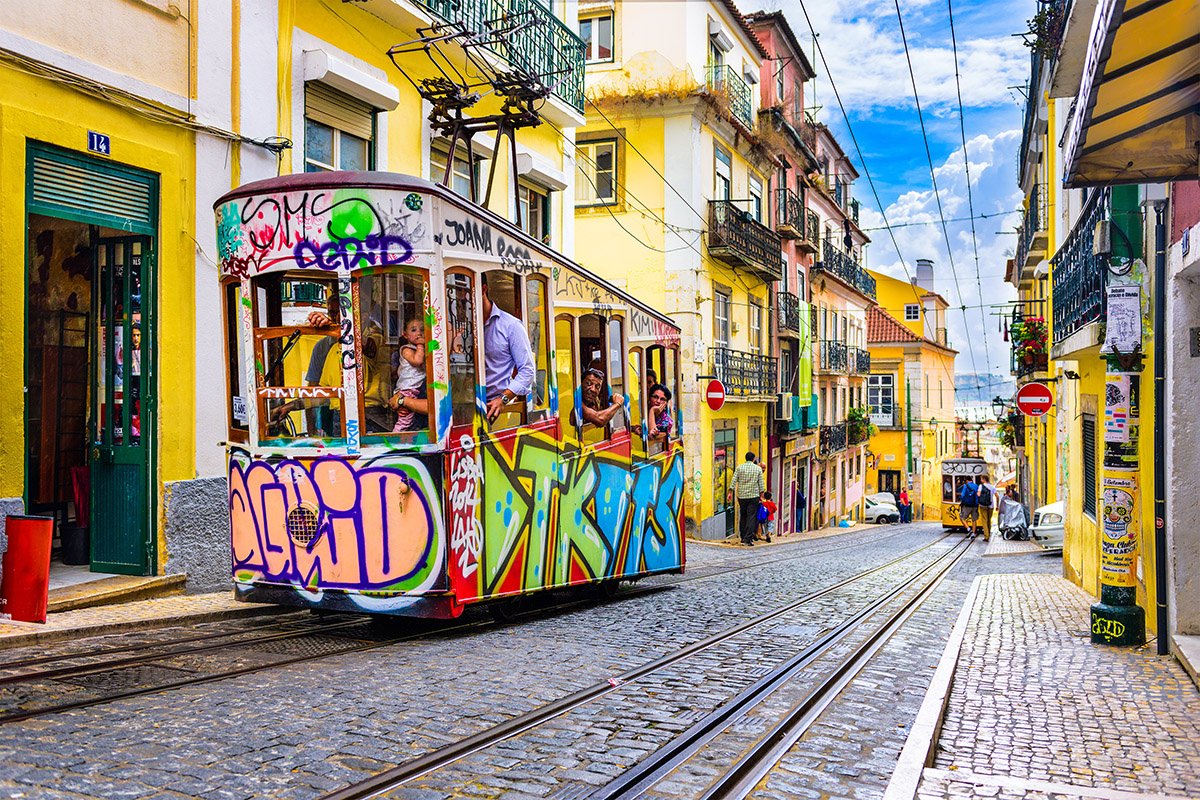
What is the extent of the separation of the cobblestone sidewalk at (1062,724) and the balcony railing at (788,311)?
24.2 metres

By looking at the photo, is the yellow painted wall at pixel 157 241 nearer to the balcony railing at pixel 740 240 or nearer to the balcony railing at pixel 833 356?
the balcony railing at pixel 740 240

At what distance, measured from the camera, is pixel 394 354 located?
771 centimetres

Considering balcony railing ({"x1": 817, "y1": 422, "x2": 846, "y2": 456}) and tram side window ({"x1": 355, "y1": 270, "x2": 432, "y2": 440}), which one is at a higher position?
tram side window ({"x1": 355, "y1": 270, "x2": 432, "y2": 440})

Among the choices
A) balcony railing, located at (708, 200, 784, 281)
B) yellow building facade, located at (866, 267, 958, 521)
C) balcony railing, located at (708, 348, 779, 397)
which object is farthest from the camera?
yellow building facade, located at (866, 267, 958, 521)

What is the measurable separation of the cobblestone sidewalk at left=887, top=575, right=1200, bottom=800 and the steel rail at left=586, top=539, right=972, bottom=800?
3.45 feet

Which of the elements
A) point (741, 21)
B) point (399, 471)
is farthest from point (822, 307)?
point (399, 471)

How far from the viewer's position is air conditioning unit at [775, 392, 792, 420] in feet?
108

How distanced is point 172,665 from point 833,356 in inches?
1455

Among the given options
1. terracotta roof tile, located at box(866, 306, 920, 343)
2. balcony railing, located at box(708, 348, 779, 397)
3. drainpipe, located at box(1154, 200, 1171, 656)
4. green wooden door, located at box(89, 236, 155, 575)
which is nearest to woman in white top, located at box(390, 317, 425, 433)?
green wooden door, located at box(89, 236, 155, 575)

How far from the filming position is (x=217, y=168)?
1063cm

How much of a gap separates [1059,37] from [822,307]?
27562 mm

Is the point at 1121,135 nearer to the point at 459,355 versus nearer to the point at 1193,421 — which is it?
the point at 1193,421

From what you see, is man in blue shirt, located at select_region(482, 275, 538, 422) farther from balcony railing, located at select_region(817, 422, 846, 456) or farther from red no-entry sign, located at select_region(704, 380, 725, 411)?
balcony railing, located at select_region(817, 422, 846, 456)

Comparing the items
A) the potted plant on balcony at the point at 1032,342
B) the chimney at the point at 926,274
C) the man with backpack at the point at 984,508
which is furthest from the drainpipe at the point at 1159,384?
the chimney at the point at 926,274
